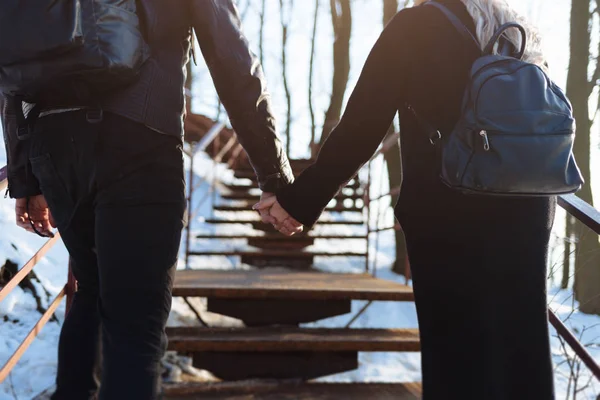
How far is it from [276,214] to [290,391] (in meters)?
1.34

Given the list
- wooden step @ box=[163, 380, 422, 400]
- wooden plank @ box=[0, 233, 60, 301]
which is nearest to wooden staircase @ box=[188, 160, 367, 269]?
wooden step @ box=[163, 380, 422, 400]

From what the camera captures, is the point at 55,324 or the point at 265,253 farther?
the point at 265,253

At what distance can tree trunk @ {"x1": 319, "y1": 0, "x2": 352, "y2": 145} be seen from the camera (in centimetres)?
992

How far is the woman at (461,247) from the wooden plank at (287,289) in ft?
6.04

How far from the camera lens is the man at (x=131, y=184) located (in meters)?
1.09

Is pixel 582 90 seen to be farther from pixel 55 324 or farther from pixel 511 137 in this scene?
pixel 511 137

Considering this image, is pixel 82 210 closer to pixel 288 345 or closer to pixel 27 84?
pixel 27 84

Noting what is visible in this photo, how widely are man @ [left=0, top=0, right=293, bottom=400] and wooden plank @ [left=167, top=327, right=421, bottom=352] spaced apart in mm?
1420

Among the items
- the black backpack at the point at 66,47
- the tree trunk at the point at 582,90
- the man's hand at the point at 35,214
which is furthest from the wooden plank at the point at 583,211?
the tree trunk at the point at 582,90

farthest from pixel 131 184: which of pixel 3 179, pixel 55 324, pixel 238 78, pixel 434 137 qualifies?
pixel 55 324

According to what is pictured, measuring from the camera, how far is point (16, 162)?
50.4 inches

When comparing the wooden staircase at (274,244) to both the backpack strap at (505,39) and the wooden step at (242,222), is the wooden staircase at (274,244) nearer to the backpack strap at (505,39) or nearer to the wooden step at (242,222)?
the wooden step at (242,222)

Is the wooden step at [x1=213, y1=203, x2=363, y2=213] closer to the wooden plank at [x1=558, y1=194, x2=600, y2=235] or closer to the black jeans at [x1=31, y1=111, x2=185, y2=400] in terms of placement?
the wooden plank at [x1=558, y1=194, x2=600, y2=235]

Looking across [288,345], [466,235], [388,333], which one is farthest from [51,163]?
[388,333]
